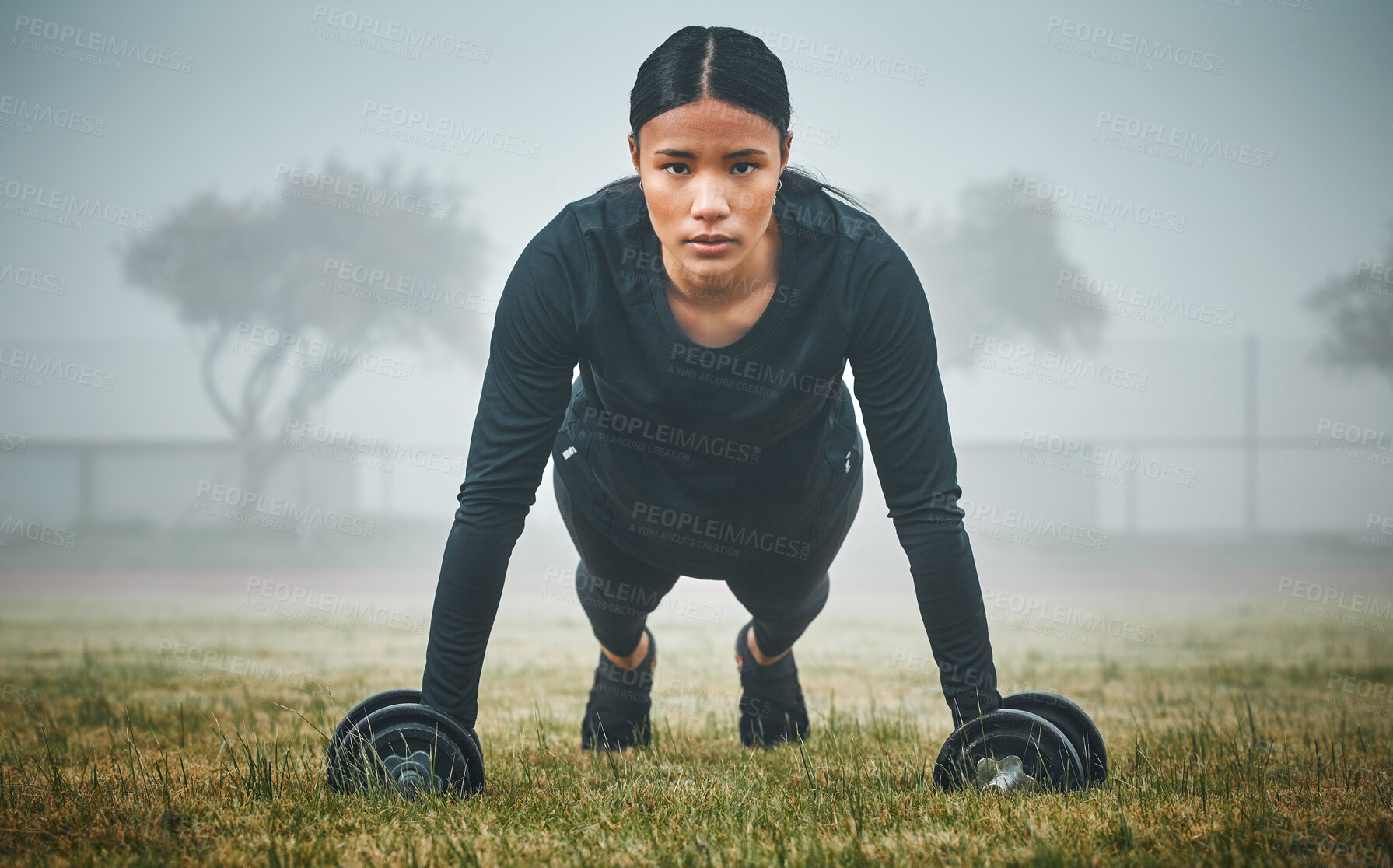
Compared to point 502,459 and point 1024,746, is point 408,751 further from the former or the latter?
point 1024,746

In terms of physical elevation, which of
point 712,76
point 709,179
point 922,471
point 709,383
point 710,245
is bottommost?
point 922,471

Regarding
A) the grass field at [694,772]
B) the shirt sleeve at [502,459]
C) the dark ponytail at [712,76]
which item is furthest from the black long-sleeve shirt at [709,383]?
the grass field at [694,772]

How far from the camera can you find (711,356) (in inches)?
103

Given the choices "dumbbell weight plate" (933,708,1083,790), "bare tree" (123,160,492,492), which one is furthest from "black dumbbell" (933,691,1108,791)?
"bare tree" (123,160,492,492)

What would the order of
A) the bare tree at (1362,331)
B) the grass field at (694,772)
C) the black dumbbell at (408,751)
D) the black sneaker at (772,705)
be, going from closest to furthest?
the grass field at (694,772), the black dumbbell at (408,751), the black sneaker at (772,705), the bare tree at (1362,331)

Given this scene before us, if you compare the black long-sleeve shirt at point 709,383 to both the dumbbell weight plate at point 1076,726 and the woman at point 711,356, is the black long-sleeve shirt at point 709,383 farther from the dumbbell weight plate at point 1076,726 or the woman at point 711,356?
the dumbbell weight plate at point 1076,726

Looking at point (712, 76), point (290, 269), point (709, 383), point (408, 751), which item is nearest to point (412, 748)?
point (408, 751)

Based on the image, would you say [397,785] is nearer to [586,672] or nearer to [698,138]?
[698,138]

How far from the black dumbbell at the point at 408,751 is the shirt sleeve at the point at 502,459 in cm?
6

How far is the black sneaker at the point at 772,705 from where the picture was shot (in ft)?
12.3

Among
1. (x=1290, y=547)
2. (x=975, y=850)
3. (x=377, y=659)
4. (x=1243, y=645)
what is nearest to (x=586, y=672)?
(x=377, y=659)

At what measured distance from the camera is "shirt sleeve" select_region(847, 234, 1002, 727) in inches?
98.0

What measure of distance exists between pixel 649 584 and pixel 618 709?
0.66 metres

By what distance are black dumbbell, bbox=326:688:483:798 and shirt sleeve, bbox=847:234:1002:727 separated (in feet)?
4.16
